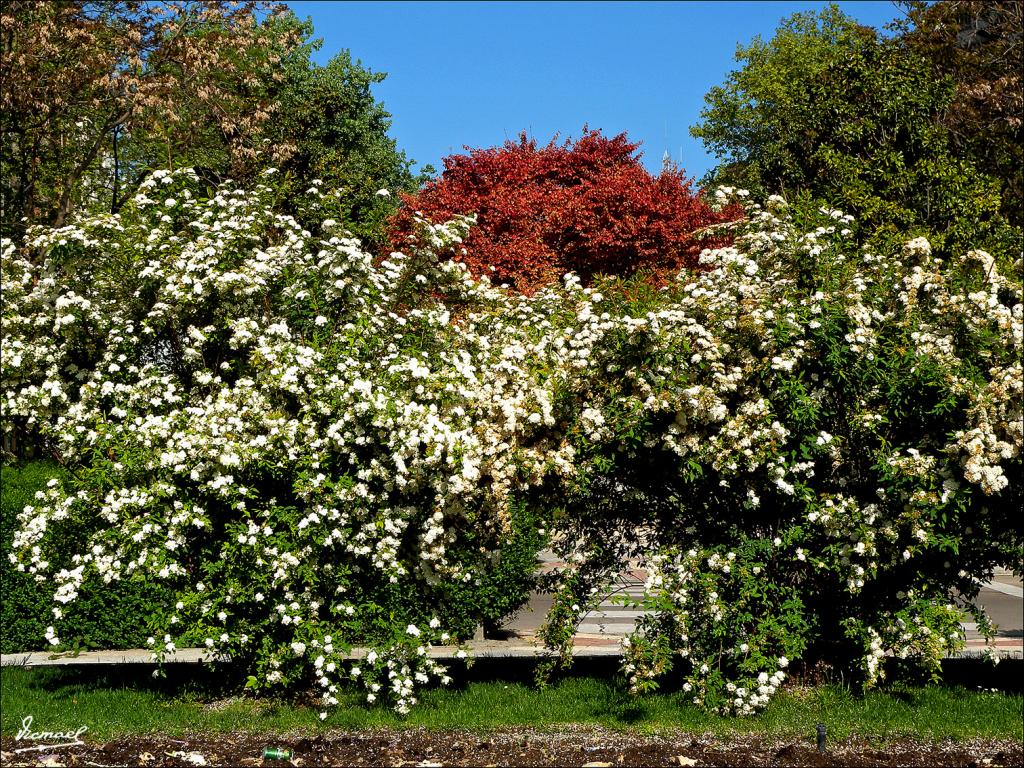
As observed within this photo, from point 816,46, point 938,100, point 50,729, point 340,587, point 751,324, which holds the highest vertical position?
point 816,46

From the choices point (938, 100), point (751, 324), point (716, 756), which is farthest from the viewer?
point (938, 100)

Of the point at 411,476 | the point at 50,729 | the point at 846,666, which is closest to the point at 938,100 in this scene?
the point at 846,666

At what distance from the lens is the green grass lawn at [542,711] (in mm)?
7164

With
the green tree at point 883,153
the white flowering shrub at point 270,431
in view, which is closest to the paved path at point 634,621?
the white flowering shrub at point 270,431

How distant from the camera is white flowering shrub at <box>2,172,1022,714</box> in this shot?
7.07m

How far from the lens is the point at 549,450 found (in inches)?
297

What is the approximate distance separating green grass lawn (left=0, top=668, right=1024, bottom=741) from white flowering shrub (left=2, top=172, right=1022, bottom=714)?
0.26 m

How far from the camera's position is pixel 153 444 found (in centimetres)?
752

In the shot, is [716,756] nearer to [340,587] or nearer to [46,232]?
[340,587]

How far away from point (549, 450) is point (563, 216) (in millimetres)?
14051

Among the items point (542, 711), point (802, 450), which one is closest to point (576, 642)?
point (542, 711)

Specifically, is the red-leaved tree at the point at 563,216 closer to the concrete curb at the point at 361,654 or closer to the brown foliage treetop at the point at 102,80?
the brown foliage treetop at the point at 102,80

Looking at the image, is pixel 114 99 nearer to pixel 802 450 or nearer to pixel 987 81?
pixel 802 450

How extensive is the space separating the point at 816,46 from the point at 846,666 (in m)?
31.2
